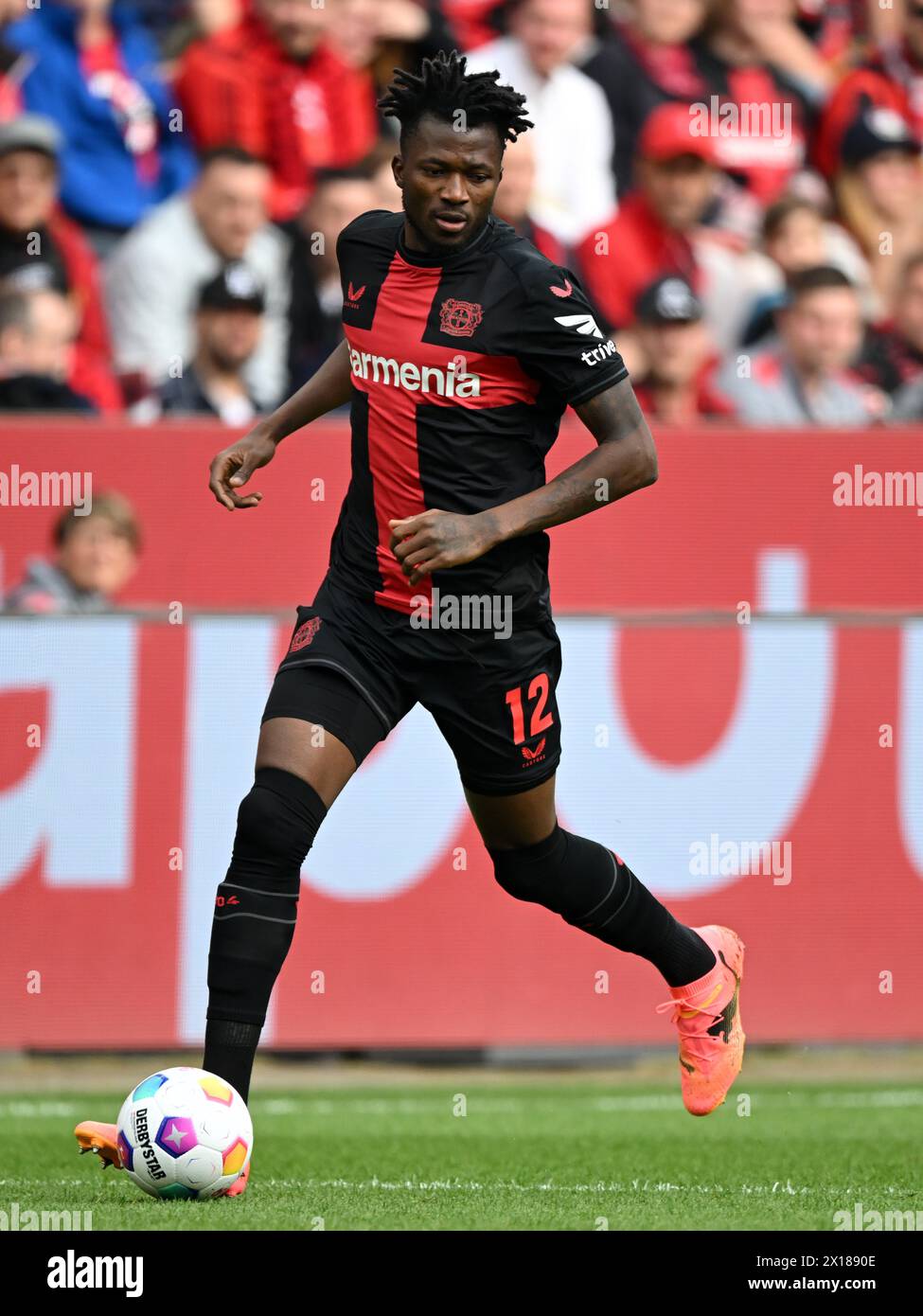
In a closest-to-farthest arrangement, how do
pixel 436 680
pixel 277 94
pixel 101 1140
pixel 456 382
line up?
1. pixel 101 1140
2. pixel 456 382
3. pixel 436 680
4. pixel 277 94

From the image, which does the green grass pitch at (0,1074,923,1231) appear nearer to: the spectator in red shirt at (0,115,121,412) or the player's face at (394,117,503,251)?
the player's face at (394,117,503,251)

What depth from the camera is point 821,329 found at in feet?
33.9

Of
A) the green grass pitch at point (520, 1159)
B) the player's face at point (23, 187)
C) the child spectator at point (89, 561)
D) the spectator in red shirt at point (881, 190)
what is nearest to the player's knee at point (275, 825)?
the green grass pitch at point (520, 1159)

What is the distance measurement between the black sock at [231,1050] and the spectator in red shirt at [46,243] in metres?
5.43

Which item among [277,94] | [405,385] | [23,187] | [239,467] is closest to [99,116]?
[23,187]

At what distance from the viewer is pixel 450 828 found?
8.52 metres

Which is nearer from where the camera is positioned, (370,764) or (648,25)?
(370,764)

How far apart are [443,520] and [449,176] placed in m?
0.85

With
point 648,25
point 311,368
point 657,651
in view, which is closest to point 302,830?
point 657,651

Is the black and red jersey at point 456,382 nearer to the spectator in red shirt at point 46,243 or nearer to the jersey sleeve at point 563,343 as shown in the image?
the jersey sleeve at point 563,343

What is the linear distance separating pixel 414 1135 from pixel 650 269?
17.3 feet

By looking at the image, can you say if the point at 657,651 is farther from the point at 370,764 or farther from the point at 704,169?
the point at 704,169

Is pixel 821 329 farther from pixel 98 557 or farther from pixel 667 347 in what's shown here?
pixel 98 557
